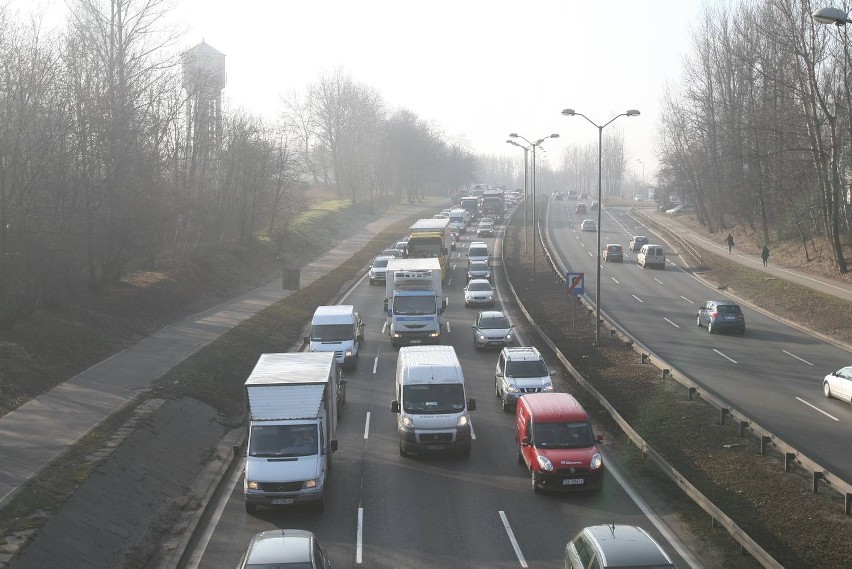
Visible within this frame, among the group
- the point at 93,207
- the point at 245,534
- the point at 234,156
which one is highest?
the point at 234,156

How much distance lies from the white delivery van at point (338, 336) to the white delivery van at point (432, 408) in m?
8.59

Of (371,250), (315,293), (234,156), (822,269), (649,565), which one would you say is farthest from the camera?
(371,250)

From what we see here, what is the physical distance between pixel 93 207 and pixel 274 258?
98.3ft

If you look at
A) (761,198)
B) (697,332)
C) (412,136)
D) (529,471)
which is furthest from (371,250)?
(412,136)

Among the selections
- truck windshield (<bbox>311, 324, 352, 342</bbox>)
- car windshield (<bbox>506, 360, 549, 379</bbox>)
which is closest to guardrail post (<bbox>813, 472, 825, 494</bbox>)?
car windshield (<bbox>506, 360, 549, 379</bbox>)

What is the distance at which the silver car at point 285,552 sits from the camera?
11.5 m

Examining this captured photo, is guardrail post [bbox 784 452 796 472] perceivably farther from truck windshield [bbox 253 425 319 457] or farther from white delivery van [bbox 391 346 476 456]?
truck windshield [bbox 253 425 319 457]

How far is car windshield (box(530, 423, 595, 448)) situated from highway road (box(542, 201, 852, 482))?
577 centimetres

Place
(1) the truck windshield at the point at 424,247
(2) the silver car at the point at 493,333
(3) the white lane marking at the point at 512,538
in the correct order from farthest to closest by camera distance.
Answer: (1) the truck windshield at the point at 424,247 < (2) the silver car at the point at 493,333 < (3) the white lane marking at the point at 512,538

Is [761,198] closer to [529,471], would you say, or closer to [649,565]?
[529,471]

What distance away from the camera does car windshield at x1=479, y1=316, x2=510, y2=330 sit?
34062 mm

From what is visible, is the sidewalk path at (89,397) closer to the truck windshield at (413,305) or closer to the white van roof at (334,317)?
the white van roof at (334,317)

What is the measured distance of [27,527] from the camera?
46.1 feet

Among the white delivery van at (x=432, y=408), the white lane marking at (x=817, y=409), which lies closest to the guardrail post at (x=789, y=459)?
the white lane marking at (x=817, y=409)
